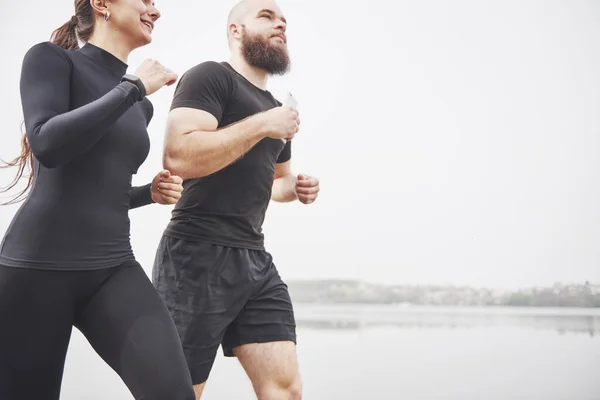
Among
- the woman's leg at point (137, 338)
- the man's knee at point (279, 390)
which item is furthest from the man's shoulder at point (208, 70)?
the man's knee at point (279, 390)

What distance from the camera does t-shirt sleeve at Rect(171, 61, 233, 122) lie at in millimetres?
1349

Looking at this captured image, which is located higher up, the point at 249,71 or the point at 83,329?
the point at 249,71

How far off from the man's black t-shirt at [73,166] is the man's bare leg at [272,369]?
452mm

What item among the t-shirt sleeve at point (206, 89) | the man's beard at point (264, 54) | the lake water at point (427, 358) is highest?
the man's beard at point (264, 54)

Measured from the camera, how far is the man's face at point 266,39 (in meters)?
1.53

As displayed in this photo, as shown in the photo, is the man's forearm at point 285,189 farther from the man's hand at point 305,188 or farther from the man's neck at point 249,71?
the man's neck at point 249,71

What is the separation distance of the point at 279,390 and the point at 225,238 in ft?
1.14

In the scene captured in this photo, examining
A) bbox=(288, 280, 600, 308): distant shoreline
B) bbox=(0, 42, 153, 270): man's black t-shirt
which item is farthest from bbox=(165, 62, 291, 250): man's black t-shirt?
bbox=(288, 280, 600, 308): distant shoreline

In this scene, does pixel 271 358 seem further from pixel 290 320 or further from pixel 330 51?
pixel 330 51

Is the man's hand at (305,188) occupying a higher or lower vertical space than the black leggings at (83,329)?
higher

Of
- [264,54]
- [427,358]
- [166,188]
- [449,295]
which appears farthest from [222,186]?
[449,295]

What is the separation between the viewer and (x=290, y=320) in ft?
4.65

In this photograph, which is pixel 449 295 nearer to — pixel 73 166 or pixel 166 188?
pixel 166 188

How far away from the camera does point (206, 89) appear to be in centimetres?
137
